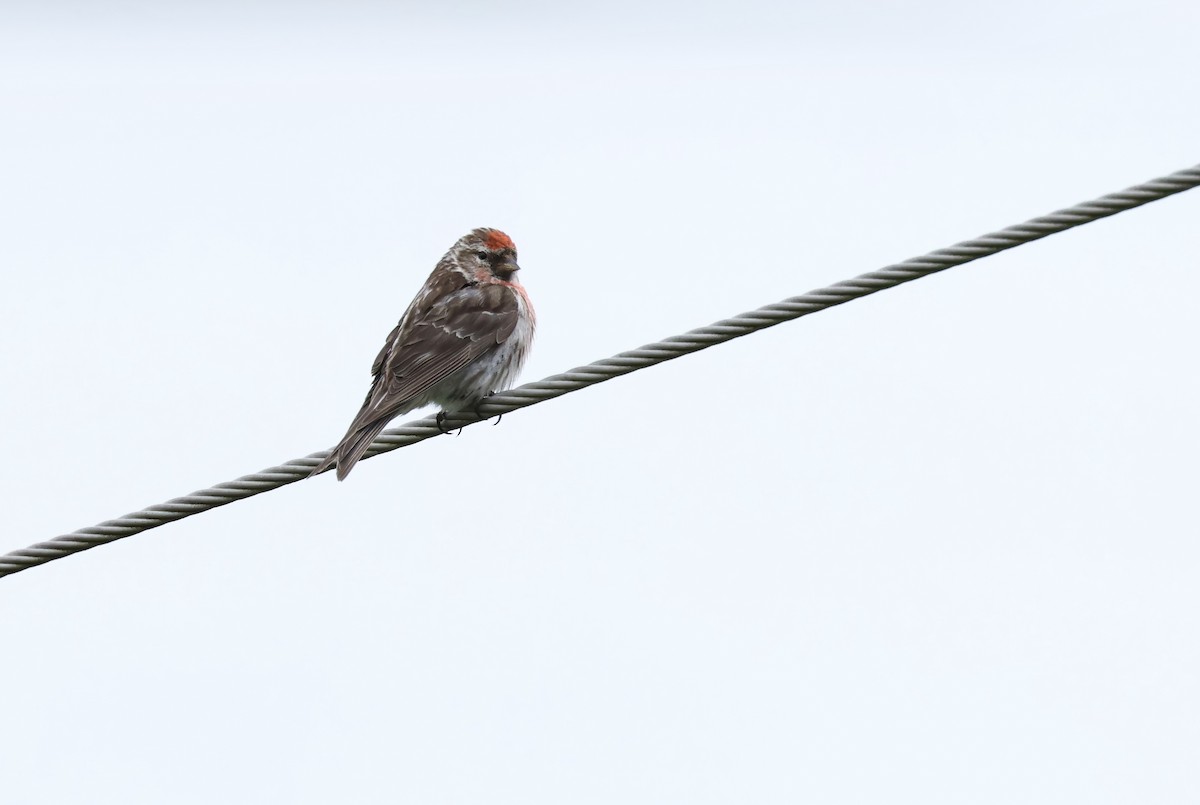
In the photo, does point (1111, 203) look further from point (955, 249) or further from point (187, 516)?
point (187, 516)

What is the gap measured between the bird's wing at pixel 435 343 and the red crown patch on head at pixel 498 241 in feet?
1.61

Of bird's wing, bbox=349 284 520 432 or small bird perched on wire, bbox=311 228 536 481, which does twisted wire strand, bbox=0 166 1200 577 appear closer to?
small bird perched on wire, bbox=311 228 536 481

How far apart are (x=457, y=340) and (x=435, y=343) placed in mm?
122

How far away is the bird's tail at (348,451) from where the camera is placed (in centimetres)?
707

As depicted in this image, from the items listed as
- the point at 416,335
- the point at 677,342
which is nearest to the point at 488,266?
the point at 416,335

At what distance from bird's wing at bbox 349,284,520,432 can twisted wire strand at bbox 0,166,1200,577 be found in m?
1.45

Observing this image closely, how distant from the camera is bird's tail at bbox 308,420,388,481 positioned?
23.2ft

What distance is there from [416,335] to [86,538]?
3025 millimetres

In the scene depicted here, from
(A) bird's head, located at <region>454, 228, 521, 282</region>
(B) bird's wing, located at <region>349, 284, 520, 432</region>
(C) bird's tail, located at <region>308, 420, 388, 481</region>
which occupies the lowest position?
(C) bird's tail, located at <region>308, 420, 388, 481</region>

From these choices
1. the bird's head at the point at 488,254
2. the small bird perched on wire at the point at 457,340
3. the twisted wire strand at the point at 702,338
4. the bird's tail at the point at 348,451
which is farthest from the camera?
the bird's head at the point at 488,254

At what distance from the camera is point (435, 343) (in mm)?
8711

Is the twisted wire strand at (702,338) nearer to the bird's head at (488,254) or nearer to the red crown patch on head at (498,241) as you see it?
the bird's head at (488,254)

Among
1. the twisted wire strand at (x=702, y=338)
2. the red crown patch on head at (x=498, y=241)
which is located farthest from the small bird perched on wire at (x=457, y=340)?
the twisted wire strand at (x=702, y=338)

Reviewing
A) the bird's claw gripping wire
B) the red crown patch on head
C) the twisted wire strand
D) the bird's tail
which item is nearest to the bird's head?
the red crown patch on head
